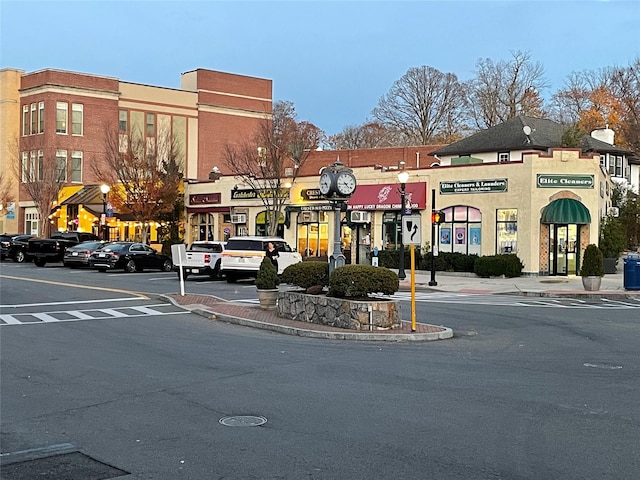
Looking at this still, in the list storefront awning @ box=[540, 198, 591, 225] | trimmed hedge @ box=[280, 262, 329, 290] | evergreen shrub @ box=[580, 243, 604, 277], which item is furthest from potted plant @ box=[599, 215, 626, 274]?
trimmed hedge @ box=[280, 262, 329, 290]

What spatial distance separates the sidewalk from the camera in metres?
14.9

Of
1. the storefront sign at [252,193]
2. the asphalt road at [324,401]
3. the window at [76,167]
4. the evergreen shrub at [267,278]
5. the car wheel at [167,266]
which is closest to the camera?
the asphalt road at [324,401]

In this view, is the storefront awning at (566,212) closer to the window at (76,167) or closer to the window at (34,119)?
the window at (76,167)

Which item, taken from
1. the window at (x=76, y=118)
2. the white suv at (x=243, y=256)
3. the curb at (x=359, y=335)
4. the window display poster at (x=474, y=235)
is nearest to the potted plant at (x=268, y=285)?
the curb at (x=359, y=335)

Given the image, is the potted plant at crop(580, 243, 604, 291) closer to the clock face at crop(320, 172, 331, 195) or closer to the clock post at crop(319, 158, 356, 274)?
the clock post at crop(319, 158, 356, 274)

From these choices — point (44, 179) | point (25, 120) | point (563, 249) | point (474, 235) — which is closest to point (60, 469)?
point (563, 249)

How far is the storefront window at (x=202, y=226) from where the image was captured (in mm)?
50375

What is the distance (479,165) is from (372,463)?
31.6 metres

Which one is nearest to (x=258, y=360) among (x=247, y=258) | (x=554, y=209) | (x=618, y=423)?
(x=618, y=423)

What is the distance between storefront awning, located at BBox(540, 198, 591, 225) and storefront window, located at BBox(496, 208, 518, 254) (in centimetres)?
142

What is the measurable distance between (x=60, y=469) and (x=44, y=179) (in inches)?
2117

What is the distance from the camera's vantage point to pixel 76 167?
62719mm

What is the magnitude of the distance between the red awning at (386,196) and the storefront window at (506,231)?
4.41 m

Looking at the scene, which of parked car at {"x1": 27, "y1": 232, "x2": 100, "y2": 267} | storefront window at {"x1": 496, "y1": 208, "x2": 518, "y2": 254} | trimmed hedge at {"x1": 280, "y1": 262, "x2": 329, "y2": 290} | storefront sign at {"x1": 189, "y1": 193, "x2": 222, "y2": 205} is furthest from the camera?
storefront sign at {"x1": 189, "y1": 193, "x2": 222, "y2": 205}
